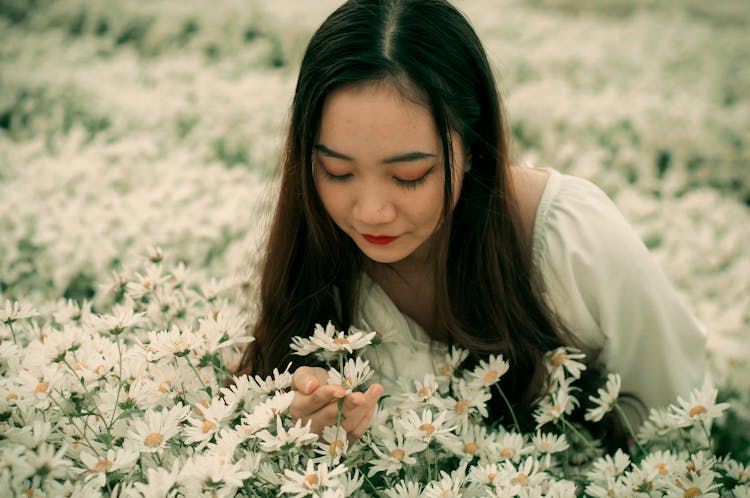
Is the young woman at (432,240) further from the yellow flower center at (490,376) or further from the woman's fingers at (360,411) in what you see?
the yellow flower center at (490,376)

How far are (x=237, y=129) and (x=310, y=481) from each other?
2.94 metres

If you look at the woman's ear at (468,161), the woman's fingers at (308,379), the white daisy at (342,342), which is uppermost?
the woman's ear at (468,161)

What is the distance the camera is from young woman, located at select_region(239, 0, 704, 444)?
1.34 m

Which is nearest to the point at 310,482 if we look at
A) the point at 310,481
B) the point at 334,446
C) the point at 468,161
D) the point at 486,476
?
the point at 310,481

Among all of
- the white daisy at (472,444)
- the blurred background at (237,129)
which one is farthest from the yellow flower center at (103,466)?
the blurred background at (237,129)

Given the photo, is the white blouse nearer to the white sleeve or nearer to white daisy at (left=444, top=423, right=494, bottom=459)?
the white sleeve

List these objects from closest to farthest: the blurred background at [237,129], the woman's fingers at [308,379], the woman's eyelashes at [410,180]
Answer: the woman's fingers at [308,379] → the woman's eyelashes at [410,180] → the blurred background at [237,129]

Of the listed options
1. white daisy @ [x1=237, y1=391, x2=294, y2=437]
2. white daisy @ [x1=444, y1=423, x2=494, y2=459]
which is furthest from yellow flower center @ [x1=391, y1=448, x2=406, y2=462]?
white daisy @ [x1=237, y1=391, x2=294, y2=437]

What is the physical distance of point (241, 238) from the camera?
2678mm

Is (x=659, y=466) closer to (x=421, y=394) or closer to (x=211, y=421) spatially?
(x=421, y=394)

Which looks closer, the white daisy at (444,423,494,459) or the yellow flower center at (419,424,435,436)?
the yellow flower center at (419,424,435,436)

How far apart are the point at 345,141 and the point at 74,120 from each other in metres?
3.08

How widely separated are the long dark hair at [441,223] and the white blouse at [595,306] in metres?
0.06

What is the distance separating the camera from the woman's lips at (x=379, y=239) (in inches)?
56.8
